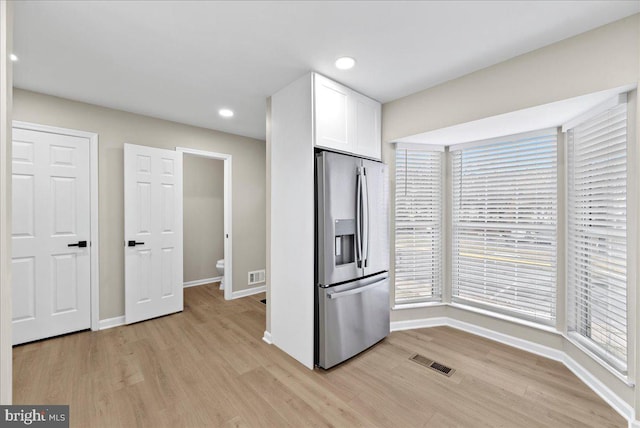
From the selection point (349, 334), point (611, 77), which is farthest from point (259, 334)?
point (611, 77)

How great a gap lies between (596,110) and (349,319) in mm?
2494

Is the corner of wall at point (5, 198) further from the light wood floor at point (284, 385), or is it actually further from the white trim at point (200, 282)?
the white trim at point (200, 282)

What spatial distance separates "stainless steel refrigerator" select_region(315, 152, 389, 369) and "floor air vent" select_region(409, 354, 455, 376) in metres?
0.39

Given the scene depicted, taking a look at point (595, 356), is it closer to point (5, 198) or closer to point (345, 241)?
point (345, 241)

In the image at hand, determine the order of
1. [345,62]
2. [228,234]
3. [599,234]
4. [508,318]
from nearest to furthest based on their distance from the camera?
[599,234]
[345,62]
[508,318]
[228,234]

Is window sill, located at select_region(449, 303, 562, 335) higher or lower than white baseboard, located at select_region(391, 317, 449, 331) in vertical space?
higher

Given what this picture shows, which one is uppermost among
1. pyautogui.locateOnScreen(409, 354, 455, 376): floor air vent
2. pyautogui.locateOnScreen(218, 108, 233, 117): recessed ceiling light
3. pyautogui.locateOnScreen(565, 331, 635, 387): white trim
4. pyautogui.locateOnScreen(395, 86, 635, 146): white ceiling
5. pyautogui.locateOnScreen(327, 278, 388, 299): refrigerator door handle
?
pyautogui.locateOnScreen(218, 108, 233, 117): recessed ceiling light

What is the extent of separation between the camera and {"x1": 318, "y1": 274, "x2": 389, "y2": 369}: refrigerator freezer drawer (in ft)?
7.42

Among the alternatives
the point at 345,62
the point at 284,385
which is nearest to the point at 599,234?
the point at 345,62

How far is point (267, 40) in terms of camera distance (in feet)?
6.19

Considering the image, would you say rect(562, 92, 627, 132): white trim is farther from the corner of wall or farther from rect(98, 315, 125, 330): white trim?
rect(98, 315, 125, 330): white trim

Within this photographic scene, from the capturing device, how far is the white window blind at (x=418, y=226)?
10.0ft

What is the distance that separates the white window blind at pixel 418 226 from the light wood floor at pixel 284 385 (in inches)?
21.5

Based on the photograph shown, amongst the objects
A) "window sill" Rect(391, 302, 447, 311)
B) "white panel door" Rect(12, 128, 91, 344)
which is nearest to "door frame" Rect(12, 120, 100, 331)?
"white panel door" Rect(12, 128, 91, 344)
